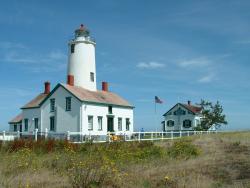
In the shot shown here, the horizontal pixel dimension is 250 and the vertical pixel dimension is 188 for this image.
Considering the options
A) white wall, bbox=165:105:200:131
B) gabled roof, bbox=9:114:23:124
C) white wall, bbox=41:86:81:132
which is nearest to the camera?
white wall, bbox=41:86:81:132

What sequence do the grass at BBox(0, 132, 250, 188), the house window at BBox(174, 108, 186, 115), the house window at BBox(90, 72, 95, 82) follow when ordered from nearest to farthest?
the grass at BBox(0, 132, 250, 188) < the house window at BBox(90, 72, 95, 82) < the house window at BBox(174, 108, 186, 115)

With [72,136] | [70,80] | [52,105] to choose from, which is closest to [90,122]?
[52,105]

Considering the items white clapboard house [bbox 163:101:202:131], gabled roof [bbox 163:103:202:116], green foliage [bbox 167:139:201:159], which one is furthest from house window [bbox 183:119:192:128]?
green foliage [bbox 167:139:201:159]

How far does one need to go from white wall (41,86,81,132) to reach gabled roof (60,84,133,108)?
464 mm

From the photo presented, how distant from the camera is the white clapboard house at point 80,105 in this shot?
117 ft

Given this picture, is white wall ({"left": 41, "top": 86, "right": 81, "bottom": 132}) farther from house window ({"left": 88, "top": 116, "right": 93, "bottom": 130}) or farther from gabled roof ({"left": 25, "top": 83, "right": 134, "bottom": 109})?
house window ({"left": 88, "top": 116, "right": 93, "bottom": 130})

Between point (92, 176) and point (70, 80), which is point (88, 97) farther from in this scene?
point (92, 176)

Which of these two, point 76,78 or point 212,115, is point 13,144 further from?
point 212,115

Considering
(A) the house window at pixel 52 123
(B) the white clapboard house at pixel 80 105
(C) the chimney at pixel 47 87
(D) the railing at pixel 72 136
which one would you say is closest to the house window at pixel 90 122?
(B) the white clapboard house at pixel 80 105

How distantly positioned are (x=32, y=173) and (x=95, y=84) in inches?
1100

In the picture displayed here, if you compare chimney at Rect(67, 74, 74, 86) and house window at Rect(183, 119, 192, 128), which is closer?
chimney at Rect(67, 74, 74, 86)

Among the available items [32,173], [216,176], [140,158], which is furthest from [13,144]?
[216,176]

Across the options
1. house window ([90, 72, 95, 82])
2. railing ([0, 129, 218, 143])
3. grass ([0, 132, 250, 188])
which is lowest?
grass ([0, 132, 250, 188])

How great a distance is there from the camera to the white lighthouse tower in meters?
38.5
